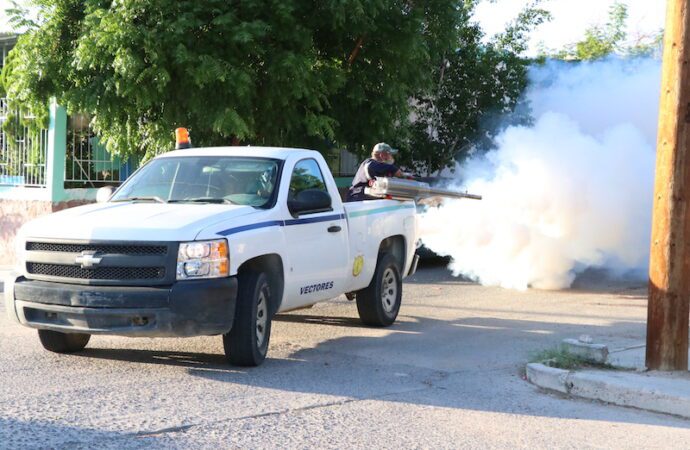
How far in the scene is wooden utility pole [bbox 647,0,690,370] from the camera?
7703mm

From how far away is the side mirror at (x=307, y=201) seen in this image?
8664mm

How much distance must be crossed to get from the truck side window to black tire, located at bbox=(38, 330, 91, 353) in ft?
7.41

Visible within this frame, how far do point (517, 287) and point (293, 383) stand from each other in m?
7.48

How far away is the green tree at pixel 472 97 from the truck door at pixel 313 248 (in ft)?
38.7

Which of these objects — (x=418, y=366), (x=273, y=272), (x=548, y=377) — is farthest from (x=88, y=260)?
(x=548, y=377)

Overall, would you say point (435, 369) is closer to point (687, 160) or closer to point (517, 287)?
point (687, 160)

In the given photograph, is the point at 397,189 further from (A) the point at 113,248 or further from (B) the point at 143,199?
(A) the point at 113,248

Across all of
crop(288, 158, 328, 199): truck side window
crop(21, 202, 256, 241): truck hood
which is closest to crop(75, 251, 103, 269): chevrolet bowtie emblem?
crop(21, 202, 256, 241): truck hood

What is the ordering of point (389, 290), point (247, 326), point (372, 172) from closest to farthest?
1. point (247, 326)
2. point (389, 290)
3. point (372, 172)

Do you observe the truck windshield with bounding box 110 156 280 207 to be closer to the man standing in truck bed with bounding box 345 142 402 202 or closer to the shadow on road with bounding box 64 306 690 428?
the shadow on road with bounding box 64 306 690 428

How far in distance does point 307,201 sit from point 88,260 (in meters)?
2.07

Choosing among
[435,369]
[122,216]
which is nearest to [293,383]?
[435,369]

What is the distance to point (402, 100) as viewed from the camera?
1641cm

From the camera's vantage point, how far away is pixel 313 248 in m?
9.01
